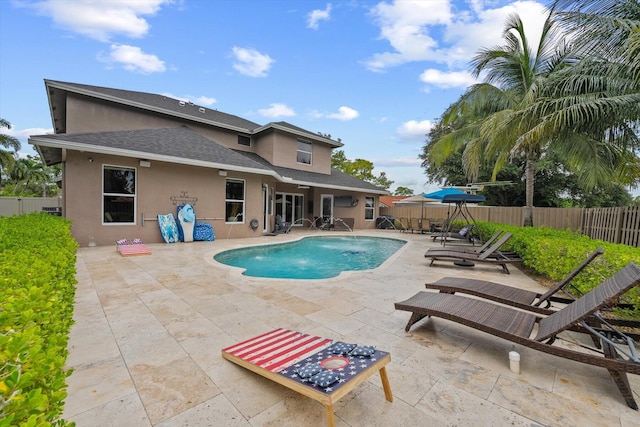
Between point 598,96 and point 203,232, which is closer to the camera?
point 598,96

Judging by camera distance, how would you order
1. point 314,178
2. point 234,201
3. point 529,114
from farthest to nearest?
1. point 314,178
2. point 234,201
3. point 529,114

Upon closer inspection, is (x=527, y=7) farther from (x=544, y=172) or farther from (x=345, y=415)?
(x=544, y=172)

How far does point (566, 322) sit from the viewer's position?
2.56 m

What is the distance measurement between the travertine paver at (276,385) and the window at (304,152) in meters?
13.7

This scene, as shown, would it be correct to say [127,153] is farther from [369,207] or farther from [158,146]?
[369,207]

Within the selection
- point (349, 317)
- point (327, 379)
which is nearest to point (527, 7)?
point (349, 317)

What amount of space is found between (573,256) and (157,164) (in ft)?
38.6

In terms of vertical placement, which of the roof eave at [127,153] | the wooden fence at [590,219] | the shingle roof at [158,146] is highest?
the shingle roof at [158,146]

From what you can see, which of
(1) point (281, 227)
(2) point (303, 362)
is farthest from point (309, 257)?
(2) point (303, 362)

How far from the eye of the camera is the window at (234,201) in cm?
1225

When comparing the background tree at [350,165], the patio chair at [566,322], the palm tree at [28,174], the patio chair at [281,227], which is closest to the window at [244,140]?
the patio chair at [281,227]

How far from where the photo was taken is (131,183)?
9836mm

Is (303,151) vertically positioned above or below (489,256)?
above

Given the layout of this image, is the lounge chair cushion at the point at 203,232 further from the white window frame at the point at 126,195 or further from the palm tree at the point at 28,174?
the palm tree at the point at 28,174
